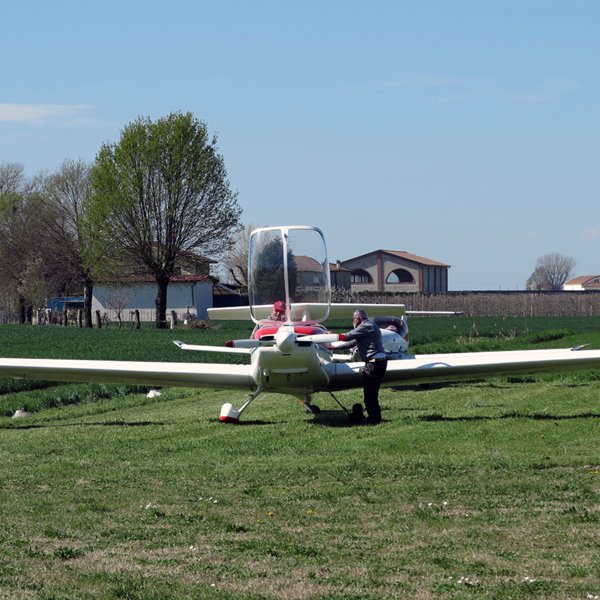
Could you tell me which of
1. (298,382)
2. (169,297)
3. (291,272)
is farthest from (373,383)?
(169,297)

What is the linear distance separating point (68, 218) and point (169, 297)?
10.1 metres

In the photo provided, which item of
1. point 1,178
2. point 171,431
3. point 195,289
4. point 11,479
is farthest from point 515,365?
point 1,178

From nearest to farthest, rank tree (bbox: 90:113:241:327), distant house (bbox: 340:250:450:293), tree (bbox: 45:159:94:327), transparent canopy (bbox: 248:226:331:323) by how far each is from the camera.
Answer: transparent canopy (bbox: 248:226:331:323) → tree (bbox: 90:113:241:327) → tree (bbox: 45:159:94:327) → distant house (bbox: 340:250:450:293)

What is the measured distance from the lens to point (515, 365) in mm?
15617

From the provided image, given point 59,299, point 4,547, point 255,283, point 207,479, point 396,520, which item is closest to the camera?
point 4,547

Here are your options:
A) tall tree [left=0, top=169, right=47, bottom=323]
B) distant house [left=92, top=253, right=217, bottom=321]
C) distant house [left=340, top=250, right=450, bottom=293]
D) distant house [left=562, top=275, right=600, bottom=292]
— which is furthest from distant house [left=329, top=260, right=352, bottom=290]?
distant house [left=562, top=275, right=600, bottom=292]

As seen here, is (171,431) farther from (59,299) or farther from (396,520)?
(59,299)

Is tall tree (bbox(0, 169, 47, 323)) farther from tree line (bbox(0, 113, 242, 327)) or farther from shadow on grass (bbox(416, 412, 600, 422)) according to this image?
shadow on grass (bbox(416, 412, 600, 422))

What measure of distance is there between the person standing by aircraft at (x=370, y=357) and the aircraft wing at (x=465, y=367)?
0.44 m

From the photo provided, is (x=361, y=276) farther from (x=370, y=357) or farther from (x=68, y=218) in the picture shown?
(x=370, y=357)

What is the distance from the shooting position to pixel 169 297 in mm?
86625

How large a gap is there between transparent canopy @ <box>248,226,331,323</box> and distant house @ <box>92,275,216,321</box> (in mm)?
66295

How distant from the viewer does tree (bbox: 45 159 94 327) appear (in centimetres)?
8400

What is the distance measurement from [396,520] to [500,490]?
1.43 m
